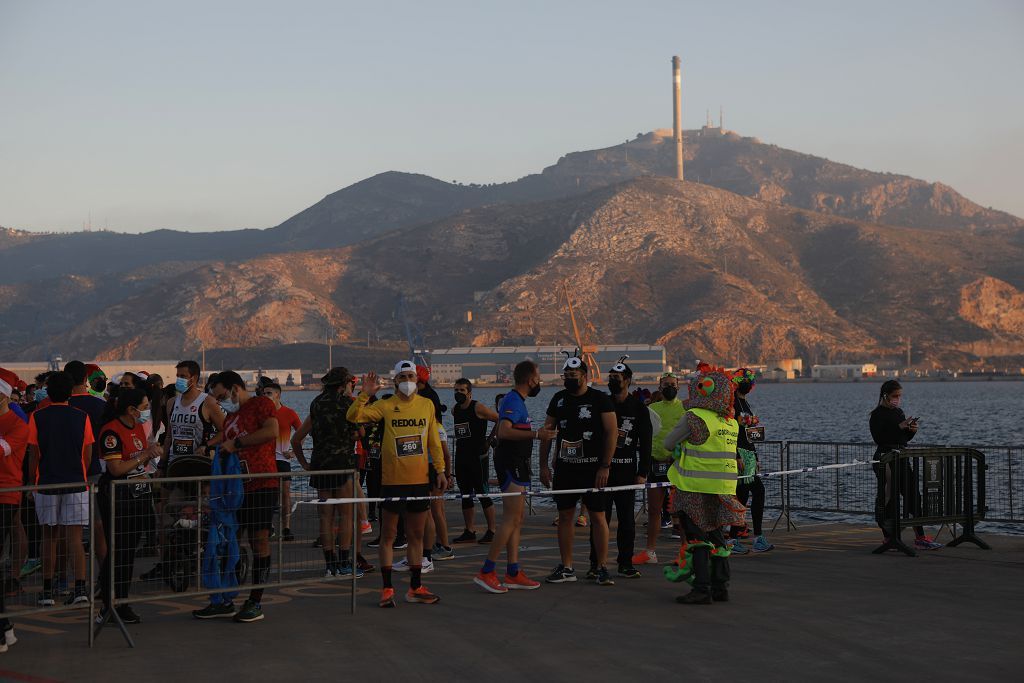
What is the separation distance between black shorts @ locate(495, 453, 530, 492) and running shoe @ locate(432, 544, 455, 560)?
2493 millimetres

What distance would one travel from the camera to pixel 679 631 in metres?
9.22

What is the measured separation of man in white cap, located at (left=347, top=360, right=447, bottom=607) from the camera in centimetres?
1025

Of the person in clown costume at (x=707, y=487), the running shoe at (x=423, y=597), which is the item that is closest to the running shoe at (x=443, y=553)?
the running shoe at (x=423, y=597)

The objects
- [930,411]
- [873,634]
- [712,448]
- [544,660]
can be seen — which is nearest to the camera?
[544,660]

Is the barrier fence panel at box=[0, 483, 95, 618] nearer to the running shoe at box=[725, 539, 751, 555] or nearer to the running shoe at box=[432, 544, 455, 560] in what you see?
the running shoe at box=[432, 544, 455, 560]

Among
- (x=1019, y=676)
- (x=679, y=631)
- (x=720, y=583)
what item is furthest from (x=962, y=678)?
(x=720, y=583)

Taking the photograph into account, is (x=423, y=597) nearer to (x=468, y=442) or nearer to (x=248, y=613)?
(x=248, y=613)

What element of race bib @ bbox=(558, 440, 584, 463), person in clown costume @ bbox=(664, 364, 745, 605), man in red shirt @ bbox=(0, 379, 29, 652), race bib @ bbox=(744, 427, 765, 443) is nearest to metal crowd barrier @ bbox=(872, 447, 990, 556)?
race bib @ bbox=(744, 427, 765, 443)

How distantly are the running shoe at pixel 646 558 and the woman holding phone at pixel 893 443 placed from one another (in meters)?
2.80

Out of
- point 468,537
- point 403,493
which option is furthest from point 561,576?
point 468,537

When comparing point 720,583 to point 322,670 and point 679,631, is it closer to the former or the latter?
point 679,631

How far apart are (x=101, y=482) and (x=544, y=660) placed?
144 inches

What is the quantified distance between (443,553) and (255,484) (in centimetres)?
438

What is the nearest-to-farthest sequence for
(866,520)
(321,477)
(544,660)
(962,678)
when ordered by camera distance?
(962,678), (544,660), (321,477), (866,520)
